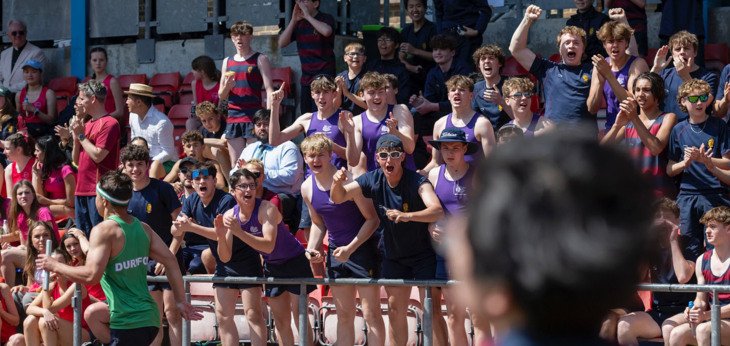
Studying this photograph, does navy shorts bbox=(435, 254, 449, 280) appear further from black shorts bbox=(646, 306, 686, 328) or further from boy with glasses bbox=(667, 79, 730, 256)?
boy with glasses bbox=(667, 79, 730, 256)

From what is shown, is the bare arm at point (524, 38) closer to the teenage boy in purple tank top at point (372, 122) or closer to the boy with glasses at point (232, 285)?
the teenage boy in purple tank top at point (372, 122)

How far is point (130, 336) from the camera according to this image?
25.2ft

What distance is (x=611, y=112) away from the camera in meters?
9.23

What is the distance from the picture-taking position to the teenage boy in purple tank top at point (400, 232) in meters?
8.12

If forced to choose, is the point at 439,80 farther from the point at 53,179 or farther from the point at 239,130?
the point at 53,179

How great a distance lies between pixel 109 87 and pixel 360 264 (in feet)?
19.5

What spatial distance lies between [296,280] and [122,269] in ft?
4.13

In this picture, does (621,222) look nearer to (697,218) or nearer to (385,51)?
(697,218)

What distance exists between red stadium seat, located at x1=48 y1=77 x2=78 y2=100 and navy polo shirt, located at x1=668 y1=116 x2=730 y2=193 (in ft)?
27.1

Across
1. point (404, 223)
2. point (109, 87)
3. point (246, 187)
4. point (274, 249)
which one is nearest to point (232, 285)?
point (274, 249)

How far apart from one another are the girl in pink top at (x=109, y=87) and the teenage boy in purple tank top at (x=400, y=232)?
5.60 metres

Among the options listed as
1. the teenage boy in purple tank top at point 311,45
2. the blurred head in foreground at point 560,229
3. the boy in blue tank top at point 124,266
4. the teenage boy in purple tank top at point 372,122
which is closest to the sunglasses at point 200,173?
the teenage boy in purple tank top at point 372,122

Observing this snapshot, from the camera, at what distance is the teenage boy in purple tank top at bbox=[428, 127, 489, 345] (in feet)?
25.6

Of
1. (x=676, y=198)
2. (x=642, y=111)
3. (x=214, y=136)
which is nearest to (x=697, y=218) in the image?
(x=676, y=198)
